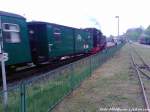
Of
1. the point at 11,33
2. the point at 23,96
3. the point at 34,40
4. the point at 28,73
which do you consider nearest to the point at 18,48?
the point at 11,33

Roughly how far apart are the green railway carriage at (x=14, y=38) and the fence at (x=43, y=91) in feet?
9.51

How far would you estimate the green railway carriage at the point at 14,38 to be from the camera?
13016mm

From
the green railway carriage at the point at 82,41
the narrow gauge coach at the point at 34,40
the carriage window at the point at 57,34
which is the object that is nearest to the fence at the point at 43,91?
the narrow gauge coach at the point at 34,40

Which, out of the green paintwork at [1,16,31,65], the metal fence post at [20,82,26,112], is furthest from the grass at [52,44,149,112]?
the green paintwork at [1,16,31,65]

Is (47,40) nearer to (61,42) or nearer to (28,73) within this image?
(28,73)

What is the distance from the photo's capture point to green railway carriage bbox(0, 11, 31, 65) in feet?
42.7

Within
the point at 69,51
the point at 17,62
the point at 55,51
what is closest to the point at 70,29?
the point at 69,51

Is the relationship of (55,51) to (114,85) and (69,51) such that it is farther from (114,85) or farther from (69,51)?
(114,85)

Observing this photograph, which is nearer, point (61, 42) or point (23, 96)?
point (23, 96)

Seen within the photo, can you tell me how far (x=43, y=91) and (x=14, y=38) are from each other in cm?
573

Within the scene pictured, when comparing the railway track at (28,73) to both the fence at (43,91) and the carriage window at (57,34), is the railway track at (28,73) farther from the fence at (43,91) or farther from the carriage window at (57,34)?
the fence at (43,91)

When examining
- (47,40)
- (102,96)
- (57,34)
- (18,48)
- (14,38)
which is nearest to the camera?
(102,96)

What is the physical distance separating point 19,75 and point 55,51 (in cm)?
350

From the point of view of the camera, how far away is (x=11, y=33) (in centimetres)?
1362
